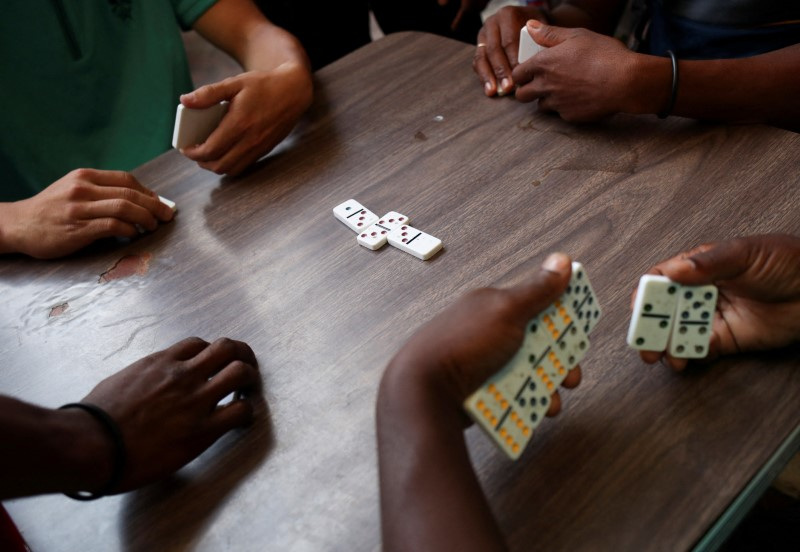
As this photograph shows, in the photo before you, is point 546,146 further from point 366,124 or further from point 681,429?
point 681,429

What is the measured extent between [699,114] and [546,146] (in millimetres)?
247

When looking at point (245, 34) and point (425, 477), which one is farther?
point (245, 34)

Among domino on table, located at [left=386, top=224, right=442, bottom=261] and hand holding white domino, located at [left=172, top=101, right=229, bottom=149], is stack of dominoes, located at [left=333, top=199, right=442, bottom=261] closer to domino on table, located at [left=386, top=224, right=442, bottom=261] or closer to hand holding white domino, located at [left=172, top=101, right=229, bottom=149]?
domino on table, located at [left=386, top=224, right=442, bottom=261]

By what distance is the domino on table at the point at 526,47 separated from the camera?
3.83 feet

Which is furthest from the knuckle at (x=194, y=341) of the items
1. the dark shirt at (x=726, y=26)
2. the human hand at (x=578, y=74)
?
the dark shirt at (x=726, y=26)

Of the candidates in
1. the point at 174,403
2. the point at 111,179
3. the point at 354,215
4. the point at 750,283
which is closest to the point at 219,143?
the point at 111,179

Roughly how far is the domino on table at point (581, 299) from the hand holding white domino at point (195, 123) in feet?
2.51

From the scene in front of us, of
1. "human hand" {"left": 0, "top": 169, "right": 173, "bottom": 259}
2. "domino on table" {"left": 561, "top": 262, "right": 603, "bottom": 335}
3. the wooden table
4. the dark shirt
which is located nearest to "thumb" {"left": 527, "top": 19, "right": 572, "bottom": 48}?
the wooden table

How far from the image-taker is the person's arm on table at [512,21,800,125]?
1026 millimetres

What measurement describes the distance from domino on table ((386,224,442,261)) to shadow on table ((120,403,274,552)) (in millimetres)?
320

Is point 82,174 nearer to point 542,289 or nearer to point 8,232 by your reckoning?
point 8,232

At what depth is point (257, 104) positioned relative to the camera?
47.1 inches

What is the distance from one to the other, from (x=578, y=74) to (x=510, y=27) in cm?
29

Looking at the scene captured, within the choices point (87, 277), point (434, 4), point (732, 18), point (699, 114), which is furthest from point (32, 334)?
point (434, 4)
